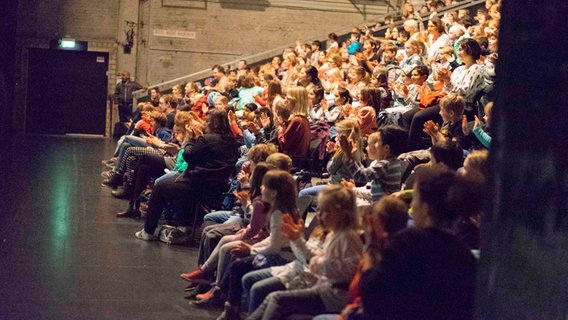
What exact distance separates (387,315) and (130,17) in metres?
18.9

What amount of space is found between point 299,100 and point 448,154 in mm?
3198

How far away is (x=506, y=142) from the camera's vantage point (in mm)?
2756

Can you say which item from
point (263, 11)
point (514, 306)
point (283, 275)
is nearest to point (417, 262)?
point (514, 306)

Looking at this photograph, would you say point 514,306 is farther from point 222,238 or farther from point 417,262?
point 222,238

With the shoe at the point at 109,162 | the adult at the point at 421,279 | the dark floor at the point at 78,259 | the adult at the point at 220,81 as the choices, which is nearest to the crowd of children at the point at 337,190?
the adult at the point at 421,279

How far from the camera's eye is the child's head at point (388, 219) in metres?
4.17

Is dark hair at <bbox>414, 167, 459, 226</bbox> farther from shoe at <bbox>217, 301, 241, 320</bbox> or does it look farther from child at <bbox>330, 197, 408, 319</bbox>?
shoe at <bbox>217, 301, 241, 320</bbox>

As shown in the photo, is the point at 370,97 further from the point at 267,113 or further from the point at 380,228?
the point at 380,228

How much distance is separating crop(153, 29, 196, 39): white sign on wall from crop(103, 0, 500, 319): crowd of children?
331 inches

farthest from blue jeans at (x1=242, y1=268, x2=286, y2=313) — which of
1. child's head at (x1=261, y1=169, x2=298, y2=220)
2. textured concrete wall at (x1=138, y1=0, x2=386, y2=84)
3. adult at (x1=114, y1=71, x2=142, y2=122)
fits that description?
textured concrete wall at (x1=138, y1=0, x2=386, y2=84)

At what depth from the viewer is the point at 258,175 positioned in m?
6.63

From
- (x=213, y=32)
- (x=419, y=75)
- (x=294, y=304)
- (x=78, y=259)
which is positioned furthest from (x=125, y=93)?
(x=294, y=304)

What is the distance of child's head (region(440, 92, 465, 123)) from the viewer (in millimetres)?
7680

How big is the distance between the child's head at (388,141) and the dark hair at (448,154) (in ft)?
2.04
